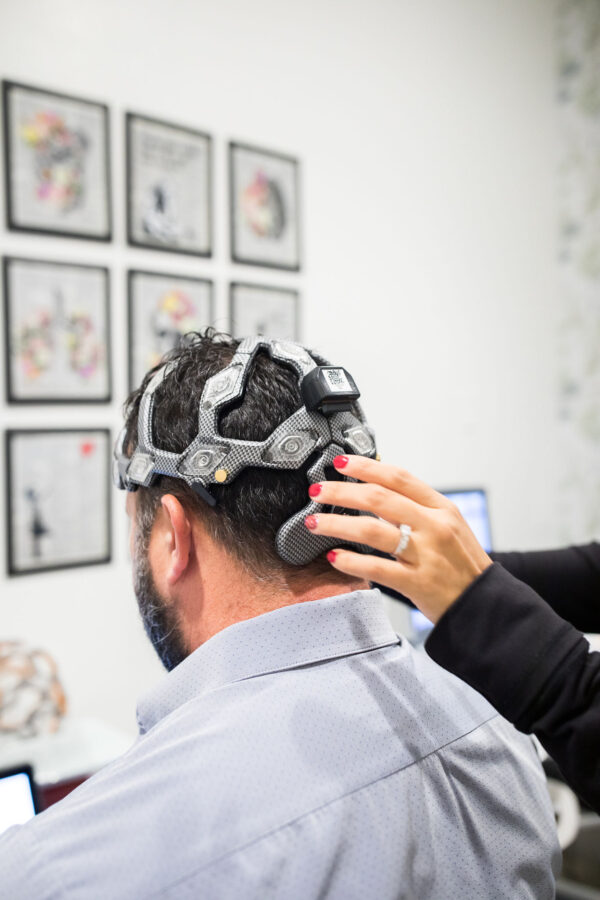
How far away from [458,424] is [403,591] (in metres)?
2.62

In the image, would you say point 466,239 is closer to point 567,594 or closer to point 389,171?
point 389,171

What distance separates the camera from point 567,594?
3.72 feet

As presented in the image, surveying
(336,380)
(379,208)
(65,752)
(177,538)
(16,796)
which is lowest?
(65,752)

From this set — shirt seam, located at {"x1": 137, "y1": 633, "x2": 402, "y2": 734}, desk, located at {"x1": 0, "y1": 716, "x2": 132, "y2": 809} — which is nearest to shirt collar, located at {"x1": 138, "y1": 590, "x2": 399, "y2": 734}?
shirt seam, located at {"x1": 137, "y1": 633, "x2": 402, "y2": 734}

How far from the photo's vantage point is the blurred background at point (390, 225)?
2.11m

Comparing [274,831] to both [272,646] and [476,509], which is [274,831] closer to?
[272,646]

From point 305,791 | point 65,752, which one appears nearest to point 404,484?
point 305,791

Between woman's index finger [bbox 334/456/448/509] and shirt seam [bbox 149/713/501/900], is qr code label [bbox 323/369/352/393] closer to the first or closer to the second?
woman's index finger [bbox 334/456/448/509]

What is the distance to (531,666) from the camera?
0.62 meters

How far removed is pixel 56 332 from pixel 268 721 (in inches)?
64.2

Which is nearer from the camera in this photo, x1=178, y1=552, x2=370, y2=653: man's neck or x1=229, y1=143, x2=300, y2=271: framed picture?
x1=178, y1=552, x2=370, y2=653: man's neck

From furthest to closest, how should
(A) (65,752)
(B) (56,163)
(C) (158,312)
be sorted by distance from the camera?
(C) (158,312)
(B) (56,163)
(A) (65,752)

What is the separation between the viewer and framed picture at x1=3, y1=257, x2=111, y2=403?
1971 mm

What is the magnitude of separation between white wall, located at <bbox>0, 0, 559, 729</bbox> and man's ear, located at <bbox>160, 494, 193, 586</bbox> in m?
1.29
